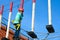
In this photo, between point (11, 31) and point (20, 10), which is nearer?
point (20, 10)

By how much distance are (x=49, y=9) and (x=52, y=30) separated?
0.72 metres

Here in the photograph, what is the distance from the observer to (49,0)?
7.34 m

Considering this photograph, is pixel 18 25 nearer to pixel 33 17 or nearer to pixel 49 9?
pixel 33 17

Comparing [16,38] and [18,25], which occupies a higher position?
Result: [18,25]

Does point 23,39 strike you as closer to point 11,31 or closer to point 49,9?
point 11,31

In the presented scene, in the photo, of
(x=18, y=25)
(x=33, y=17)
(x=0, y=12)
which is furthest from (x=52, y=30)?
(x=0, y=12)

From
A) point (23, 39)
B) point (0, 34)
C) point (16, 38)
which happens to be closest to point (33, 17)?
point (16, 38)

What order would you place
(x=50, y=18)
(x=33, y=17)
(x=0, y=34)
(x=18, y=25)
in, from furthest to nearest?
(x=0, y=34)
(x=18, y=25)
(x=33, y=17)
(x=50, y=18)

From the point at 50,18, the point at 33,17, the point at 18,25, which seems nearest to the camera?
the point at 50,18

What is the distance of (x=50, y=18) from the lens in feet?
23.3

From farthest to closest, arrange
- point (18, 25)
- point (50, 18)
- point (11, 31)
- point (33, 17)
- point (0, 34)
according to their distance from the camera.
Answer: point (11, 31)
point (0, 34)
point (18, 25)
point (33, 17)
point (50, 18)

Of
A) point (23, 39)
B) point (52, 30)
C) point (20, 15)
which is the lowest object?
point (23, 39)

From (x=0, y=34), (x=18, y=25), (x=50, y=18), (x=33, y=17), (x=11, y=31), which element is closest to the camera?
(x=50, y=18)

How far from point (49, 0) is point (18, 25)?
166 cm
